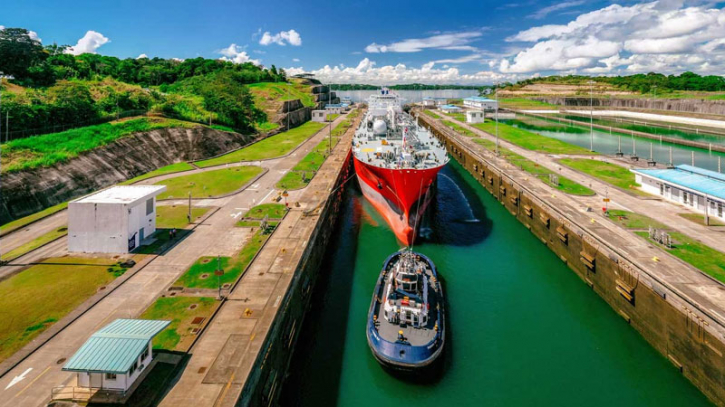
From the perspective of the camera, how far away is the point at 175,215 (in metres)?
37.2

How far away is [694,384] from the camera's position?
20.3 metres

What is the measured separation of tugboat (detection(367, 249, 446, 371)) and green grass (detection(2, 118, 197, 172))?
43445 mm

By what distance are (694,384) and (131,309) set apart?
34.5 meters

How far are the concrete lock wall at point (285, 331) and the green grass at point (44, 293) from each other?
13.2 m

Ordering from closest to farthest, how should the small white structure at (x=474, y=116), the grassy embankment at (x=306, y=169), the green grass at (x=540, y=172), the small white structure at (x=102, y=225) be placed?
the small white structure at (x=102, y=225), the green grass at (x=540, y=172), the grassy embankment at (x=306, y=169), the small white structure at (x=474, y=116)

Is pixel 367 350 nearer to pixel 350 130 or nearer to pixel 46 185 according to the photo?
pixel 46 185

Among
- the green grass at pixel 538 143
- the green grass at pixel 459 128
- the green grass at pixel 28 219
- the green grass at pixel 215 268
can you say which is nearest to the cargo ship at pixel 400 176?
the green grass at pixel 215 268

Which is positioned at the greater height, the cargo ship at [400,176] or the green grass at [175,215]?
the cargo ship at [400,176]

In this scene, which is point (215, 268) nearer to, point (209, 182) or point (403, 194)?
point (403, 194)

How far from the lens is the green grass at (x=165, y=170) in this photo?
50062 millimetres

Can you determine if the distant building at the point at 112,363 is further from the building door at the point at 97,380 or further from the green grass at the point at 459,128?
the green grass at the point at 459,128

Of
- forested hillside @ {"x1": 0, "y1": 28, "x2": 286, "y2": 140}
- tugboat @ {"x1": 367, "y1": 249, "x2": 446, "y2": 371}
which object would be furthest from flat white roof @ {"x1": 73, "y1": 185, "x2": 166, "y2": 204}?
forested hillside @ {"x1": 0, "y1": 28, "x2": 286, "y2": 140}

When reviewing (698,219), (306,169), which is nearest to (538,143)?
(698,219)

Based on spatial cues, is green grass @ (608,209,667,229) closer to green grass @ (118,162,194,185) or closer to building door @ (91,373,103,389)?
building door @ (91,373,103,389)
